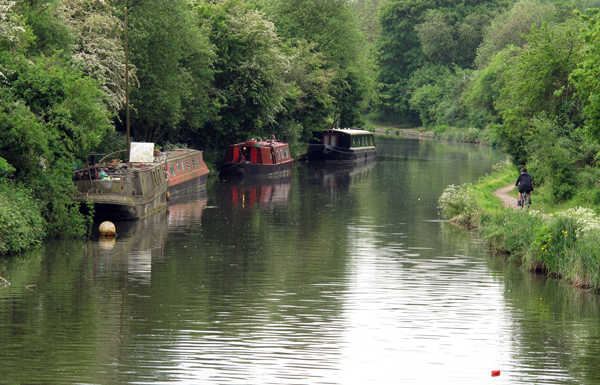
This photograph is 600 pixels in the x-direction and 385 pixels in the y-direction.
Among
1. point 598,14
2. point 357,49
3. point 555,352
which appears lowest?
point 555,352

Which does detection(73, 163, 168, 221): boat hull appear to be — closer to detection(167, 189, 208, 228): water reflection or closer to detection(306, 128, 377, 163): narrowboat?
detection(167, 189, 208, 228): water reflection

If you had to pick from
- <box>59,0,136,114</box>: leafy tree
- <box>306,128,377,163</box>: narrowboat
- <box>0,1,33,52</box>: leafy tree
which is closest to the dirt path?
<box>59,0,136,114</box>: leafy tree

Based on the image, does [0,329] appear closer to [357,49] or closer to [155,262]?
[155,262]

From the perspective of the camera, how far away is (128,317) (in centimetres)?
1546

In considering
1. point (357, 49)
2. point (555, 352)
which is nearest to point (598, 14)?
point (555, 352)

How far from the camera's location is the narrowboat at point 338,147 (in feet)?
205

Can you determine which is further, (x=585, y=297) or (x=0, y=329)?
(x=585, y=297)

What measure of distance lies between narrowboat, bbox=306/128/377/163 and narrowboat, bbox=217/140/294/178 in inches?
549

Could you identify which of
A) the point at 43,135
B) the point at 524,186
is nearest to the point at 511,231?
the point at 524,186

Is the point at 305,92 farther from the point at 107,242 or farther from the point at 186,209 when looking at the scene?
the point at 107,242

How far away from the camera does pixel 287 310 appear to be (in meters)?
16.4

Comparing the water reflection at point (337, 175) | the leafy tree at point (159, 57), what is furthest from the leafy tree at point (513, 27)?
the leafy tree at point (159, 57)

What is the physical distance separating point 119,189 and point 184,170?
1097cm

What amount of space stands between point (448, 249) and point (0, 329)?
1436cm
